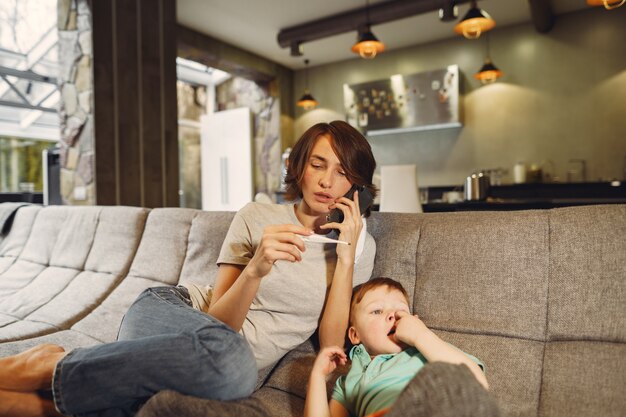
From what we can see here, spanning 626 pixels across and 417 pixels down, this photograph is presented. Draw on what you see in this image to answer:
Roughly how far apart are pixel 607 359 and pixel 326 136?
1.03 metres

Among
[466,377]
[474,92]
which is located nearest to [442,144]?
[474,92]

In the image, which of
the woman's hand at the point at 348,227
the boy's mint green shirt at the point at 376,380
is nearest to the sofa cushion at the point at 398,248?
the woman's hand at the point at 348,227

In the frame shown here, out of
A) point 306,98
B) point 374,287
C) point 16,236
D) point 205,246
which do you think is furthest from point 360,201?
point 306,98

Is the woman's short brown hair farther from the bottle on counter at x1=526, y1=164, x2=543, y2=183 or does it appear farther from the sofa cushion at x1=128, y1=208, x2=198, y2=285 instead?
the bottle on counter at x1=526, y1=164, x2=543, y2=183

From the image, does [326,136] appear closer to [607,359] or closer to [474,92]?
[607,359]

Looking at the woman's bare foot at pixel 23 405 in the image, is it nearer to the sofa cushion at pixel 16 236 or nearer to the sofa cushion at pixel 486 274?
the sofa cushion at pixel 486 274

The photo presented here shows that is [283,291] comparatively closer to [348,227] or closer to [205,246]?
[348,227]

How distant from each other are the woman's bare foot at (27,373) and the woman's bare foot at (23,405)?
2 centimetres

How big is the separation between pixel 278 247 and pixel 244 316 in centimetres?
28

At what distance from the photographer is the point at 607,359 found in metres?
1.12

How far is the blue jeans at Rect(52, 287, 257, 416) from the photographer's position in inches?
40.0

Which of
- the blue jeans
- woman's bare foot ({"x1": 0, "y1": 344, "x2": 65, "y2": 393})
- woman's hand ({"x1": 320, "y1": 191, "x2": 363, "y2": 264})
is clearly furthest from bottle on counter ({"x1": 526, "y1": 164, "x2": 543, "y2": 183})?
woman's bare foot ({"x1": 0, "y1": 344, "x2": 65, "y2": 393})

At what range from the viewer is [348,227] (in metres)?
1.32

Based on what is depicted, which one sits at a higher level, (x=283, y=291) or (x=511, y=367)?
(x=283, y=291)
